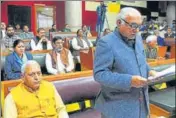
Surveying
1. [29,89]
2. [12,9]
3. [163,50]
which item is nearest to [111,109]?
[29,89]

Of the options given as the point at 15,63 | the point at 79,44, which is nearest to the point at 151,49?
the point at 79,44

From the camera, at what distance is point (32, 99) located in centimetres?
195

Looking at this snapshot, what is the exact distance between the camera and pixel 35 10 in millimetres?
9859

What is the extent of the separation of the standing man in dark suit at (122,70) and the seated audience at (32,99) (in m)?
0.58

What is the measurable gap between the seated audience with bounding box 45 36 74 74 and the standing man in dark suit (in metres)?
2.21

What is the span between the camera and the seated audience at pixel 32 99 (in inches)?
74.8

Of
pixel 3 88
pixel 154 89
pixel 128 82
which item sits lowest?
pixel 154 89

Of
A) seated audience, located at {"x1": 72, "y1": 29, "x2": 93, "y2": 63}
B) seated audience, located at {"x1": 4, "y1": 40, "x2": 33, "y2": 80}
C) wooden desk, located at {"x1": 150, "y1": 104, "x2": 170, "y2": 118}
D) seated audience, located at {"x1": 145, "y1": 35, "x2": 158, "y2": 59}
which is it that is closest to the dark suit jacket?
wooden desk, located at {"x1": 150, "y1": 104, "x2": 170, "y2": 118}

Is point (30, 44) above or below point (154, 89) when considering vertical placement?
above

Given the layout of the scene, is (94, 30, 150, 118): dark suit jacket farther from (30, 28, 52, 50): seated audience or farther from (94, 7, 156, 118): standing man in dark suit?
(30, 28, 52, 50): seated audience

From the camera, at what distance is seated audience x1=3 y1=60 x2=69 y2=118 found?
1899 mm

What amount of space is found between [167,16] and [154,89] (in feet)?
39.1

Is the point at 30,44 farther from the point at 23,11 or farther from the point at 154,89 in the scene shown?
the point at 23,11

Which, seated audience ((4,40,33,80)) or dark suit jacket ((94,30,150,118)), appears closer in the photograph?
dark suit jacket ((94,30,150,118))
